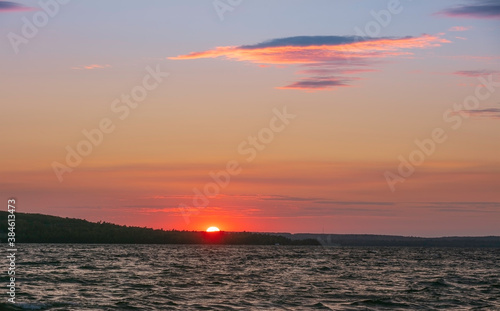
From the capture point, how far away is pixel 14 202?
119 ft

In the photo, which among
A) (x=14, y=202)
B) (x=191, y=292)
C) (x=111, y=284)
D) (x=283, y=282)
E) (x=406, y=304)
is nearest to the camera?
(x=14, y=202)

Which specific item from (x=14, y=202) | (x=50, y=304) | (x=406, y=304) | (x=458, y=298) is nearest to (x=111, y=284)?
(x=50, y=304)

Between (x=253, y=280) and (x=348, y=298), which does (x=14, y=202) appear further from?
(x=253, y=280)

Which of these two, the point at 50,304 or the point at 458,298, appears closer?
the point at 50,304

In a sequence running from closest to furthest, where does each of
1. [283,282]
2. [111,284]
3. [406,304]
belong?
[406,304] → [111,284] → [283,282]

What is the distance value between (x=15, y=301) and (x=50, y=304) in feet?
6.47

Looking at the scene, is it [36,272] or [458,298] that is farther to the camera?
[36,272]

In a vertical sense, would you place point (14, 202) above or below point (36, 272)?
above

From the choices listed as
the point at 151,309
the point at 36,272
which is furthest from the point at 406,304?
the point at 36,272

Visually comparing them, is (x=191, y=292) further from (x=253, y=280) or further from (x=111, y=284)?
(x=253, y=280)

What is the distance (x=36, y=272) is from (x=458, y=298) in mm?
35783

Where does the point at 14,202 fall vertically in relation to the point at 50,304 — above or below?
above

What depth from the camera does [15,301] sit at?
1519 inches

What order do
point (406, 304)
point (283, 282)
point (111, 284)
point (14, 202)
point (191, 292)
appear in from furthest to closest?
point (283, 282)
point (111, 284)
point (191, 292)
point (406, 304)
point (14, 202)
